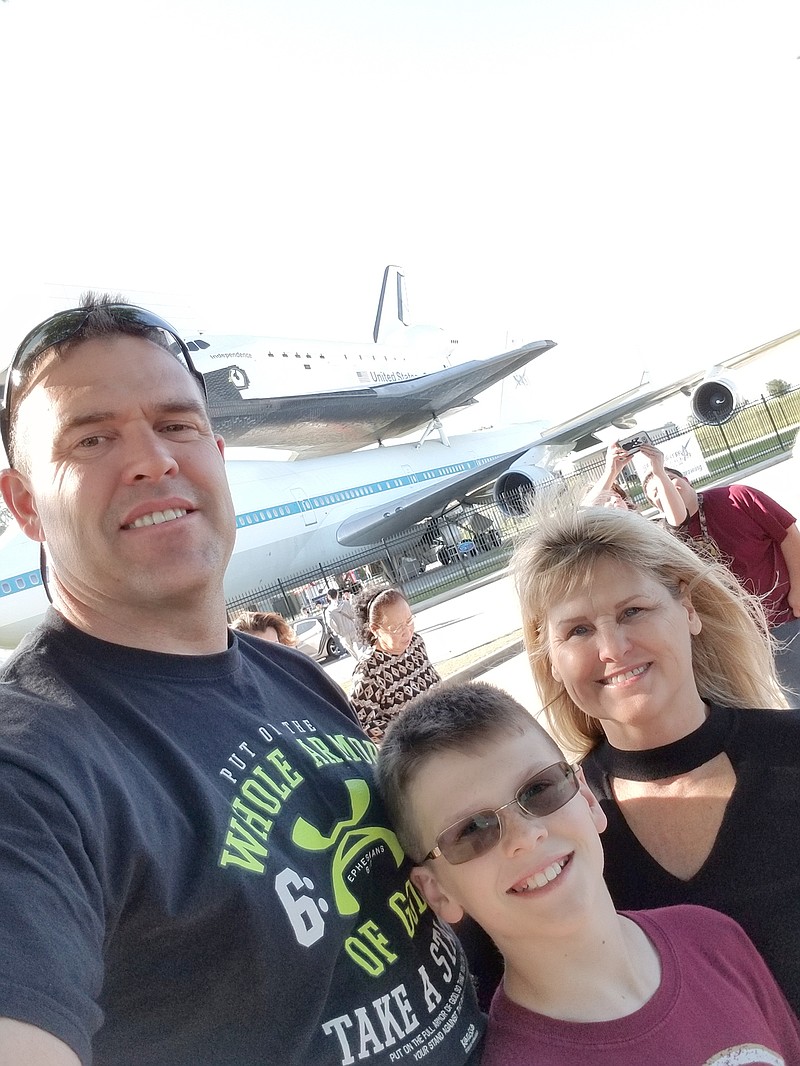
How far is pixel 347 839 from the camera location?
1.20 m

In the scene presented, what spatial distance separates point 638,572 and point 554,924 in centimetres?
84

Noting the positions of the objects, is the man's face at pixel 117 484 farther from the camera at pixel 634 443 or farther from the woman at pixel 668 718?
the camera at pixel 634 443

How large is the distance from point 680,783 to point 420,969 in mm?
734

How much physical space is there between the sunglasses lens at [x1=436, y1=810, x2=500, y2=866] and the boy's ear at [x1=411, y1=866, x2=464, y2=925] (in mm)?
79

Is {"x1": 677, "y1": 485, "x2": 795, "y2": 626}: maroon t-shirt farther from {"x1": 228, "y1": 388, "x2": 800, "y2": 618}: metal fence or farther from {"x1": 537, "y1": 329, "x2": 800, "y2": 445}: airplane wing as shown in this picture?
{"x1": 537, "y1": 329, "x2": 800, "y2": 445}: airplane wing

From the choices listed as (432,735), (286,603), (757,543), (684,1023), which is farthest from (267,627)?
(286,603)

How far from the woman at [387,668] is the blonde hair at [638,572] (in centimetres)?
223

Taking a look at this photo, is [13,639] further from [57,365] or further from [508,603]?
[57,365]

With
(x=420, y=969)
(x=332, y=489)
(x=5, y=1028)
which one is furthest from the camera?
(x=332, y=489)

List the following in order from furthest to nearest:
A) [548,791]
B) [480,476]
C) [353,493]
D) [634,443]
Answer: [353,493] < [480,476] < [634,443] < [548,791]

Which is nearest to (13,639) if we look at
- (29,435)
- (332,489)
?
(332,489)

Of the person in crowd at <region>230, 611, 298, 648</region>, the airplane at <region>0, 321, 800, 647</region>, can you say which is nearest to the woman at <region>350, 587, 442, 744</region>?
the person in crowd at <region>230, 611, 298, 648</region>

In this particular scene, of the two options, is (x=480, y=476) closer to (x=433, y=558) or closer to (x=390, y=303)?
(x=433, y=558)

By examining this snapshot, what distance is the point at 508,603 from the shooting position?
1200 cm
